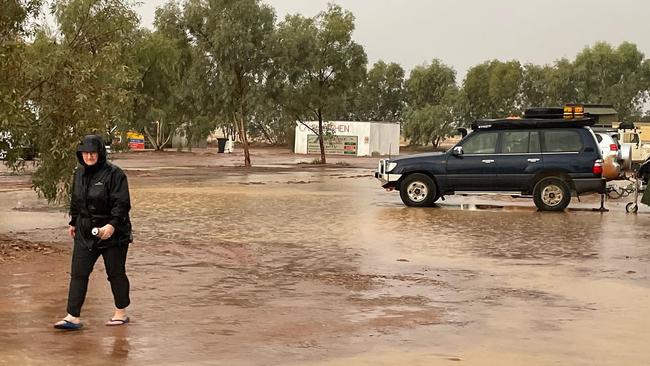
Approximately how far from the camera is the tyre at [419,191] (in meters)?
21.0

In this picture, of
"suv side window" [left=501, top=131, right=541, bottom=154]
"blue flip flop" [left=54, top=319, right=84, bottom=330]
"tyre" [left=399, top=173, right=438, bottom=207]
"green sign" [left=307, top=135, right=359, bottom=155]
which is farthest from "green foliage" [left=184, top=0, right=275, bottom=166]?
"blue flip flop" [left=54, top=319, right=84, bottom=330]

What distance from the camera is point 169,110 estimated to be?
57.3 m

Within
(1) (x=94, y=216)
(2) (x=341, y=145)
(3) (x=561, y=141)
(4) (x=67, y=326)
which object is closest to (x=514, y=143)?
(3) (x=561, y=141)

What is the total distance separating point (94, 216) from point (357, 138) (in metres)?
64.8

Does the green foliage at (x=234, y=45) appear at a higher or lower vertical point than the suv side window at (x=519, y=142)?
higher

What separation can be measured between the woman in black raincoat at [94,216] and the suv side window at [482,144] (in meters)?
13.7

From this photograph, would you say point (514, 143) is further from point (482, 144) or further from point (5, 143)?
point (5, 143)

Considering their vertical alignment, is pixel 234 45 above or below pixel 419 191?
above

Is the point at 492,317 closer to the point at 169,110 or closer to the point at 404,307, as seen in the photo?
the point at 404,307

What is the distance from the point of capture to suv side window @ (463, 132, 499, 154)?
20.6 metres

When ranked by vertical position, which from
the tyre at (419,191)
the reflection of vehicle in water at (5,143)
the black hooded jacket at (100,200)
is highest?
the reflection of vehicle in water at (5,143)

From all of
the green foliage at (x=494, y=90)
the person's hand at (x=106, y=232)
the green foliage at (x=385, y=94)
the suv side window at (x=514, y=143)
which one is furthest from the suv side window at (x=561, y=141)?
the green foliage at (x=385, y=94)

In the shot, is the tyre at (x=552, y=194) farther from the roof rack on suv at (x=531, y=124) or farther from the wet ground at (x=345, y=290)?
the roof rack on suv at (x=531, y=124)

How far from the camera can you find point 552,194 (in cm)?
2020
